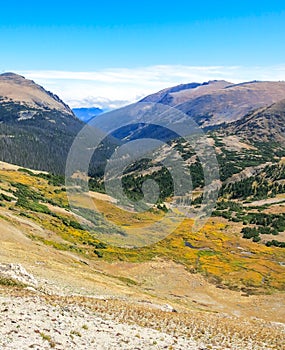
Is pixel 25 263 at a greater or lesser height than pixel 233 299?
greater

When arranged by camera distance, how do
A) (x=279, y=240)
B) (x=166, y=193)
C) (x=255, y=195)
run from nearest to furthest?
(x=279, y=240) < (x=255, y=195) < (x=166, y=193)

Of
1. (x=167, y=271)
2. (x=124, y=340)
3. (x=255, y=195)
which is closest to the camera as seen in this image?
(x=124, y=340)

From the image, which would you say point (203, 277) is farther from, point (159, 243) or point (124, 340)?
point (124, 340)

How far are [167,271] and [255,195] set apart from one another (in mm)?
124874

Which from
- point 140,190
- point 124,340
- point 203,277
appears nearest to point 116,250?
point 203,277

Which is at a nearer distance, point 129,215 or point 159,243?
point 159,243

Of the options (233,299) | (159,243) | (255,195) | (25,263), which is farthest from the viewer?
(255,195)

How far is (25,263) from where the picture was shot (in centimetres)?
3819

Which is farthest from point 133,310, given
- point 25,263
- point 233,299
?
point 233,299

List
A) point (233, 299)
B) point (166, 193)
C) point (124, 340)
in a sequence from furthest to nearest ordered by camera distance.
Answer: point (166, 193)
point (233, 299)
point (124, 340)

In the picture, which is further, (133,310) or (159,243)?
(159,243)

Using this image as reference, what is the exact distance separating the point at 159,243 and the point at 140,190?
106 meters

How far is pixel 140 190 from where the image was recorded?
619 feet

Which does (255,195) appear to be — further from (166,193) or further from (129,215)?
(129,215)
